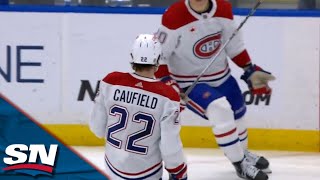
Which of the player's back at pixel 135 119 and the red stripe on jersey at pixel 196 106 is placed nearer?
the player's back at pixel 135 119

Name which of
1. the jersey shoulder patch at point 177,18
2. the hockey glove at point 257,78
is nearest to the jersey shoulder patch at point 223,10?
the jersey shoulder patch at point 177,18

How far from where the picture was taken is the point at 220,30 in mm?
3615

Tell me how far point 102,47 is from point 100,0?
0.91 feet

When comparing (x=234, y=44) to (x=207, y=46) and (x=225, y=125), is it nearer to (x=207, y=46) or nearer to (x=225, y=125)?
(x=207, y=46)

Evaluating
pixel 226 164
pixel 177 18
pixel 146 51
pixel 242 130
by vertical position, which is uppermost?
pixel 146 51

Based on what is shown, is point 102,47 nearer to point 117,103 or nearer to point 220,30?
point 220,30

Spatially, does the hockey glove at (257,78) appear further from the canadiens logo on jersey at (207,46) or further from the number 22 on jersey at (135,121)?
the number 22 on jersey at (135,121)

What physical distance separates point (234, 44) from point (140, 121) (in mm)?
1209

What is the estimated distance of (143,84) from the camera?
8.44 ft

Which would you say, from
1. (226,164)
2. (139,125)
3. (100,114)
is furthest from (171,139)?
(226,164)

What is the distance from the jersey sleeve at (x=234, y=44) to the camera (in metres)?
3.61

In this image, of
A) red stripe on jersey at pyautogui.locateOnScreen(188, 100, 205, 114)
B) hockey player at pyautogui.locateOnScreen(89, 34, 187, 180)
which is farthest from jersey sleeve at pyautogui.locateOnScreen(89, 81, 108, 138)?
red stripe on jersey at pyautogui.locateOnScreen(188, 100, 205, 114)

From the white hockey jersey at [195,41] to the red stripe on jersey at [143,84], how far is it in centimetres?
92

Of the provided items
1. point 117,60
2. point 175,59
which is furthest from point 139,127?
point 117,60
